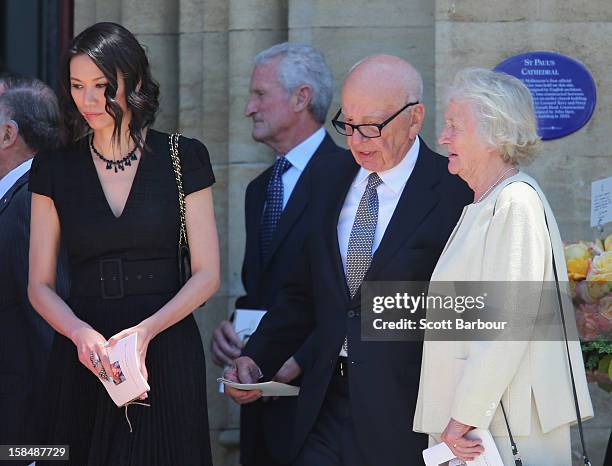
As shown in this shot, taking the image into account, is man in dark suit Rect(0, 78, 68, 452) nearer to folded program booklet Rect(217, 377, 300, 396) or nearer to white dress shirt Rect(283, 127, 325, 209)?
folded program booklet Rect(217, 377, 300, 396)

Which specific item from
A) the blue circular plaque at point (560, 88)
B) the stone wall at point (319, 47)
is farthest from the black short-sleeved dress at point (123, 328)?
the blue circular plaque at point (560, 88)

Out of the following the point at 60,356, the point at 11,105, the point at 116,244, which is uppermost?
the point at 11,105

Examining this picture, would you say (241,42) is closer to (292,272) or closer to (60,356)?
(292,272)

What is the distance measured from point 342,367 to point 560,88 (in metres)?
2.02

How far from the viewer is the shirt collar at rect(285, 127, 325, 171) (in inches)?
233

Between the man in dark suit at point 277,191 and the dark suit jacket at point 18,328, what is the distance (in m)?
0.79

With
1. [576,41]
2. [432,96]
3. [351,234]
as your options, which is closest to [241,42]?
[432,96]

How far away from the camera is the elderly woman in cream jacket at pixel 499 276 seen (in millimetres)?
3949

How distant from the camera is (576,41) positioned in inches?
234

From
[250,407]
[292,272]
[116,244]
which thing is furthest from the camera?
[250,407]

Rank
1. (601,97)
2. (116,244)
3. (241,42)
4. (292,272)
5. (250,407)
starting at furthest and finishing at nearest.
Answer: (241,42) → (601,97) → (250,407) → (292,272) → (116,244)

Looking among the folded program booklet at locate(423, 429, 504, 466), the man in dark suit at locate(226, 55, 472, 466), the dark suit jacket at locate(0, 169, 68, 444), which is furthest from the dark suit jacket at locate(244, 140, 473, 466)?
the dark suit jacket at locate(0, 169, 68, 444)

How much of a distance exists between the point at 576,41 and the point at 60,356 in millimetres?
2782

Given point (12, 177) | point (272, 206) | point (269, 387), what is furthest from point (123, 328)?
point (272, 206)
